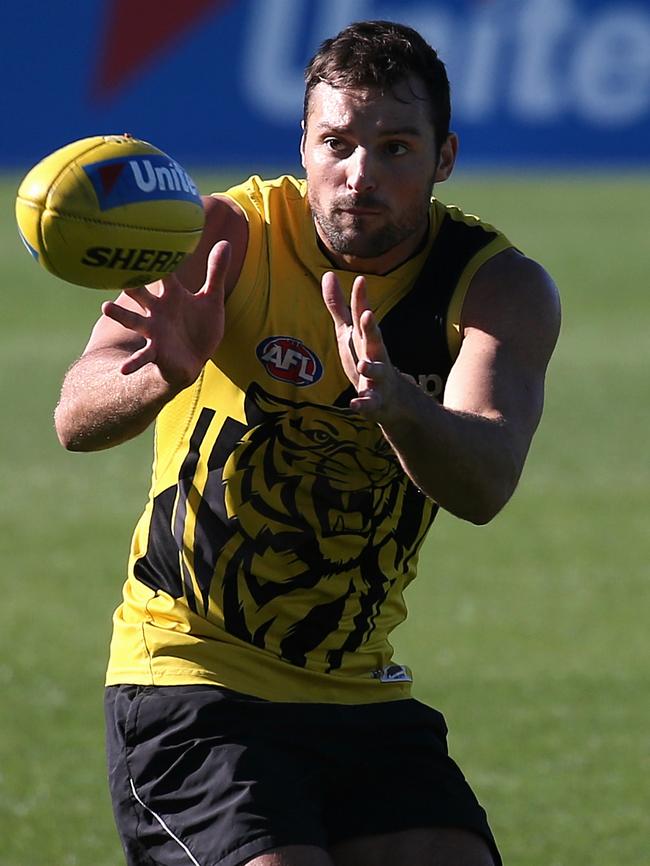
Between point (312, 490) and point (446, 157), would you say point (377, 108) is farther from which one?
point (312, 490)

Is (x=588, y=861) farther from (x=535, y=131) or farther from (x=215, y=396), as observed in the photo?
(x=535, y=131)

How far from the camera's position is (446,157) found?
4.64 m

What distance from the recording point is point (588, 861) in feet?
20.4

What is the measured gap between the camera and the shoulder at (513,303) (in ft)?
14.4

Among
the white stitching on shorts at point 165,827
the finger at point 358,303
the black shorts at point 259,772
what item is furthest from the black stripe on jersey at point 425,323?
the white stitching on shorts at point 165,827

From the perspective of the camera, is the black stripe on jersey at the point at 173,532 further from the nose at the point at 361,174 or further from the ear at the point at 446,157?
the ear at the point at 446,157

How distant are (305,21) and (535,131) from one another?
424 centimetres

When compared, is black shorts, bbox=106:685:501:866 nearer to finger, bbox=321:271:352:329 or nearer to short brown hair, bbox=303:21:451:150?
finger, bbox=321:271:352:329

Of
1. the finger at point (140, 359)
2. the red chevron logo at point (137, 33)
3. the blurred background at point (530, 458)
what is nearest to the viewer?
the finger at point (140, 359)

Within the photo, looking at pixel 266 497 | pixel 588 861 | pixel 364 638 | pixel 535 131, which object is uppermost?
pixel 535 131

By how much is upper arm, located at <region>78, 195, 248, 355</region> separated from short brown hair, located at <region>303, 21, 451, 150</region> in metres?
0.34

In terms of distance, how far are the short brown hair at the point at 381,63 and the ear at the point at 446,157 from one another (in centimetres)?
4

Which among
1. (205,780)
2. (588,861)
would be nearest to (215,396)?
(205,780)

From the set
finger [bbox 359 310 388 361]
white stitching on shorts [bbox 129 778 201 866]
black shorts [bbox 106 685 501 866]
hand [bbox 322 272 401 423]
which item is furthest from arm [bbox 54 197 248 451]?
white stitching on shorts [bbox 129 778 201 866]
